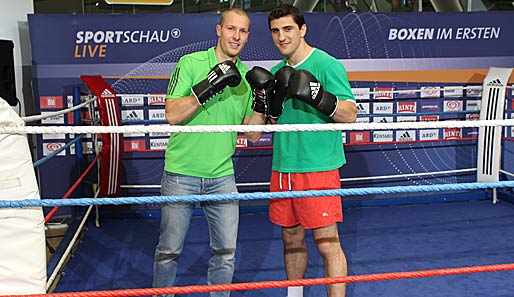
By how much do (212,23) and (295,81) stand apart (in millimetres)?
2323

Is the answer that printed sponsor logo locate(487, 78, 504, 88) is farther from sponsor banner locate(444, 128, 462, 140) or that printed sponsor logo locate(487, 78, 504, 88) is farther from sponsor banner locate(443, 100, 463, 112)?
sponsor banner locate(444, 128, 462, 140)

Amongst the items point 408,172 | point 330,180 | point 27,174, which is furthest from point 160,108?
point 27,174

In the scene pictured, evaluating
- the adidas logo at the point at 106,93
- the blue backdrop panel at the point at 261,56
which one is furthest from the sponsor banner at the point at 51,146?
the adidas logo at the point at 106,93

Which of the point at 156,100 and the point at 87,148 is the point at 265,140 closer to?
the point at 156,100

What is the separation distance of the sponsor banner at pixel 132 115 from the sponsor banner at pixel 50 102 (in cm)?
43

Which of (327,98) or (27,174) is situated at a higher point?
(327,98)

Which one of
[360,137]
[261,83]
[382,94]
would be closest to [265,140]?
[360,137]

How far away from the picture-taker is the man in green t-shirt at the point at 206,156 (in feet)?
6.44

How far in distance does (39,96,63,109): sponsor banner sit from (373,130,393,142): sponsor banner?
2342mm

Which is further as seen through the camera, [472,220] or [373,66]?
[373,66]

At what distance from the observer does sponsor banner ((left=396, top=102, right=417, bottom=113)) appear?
4339 mm

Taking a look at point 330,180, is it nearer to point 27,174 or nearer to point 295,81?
point 295,81

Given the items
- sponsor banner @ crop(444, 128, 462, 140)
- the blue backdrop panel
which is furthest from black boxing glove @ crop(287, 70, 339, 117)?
sponsor banner @ crop(444, 128, 462, 140)

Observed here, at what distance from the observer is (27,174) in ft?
4.26
